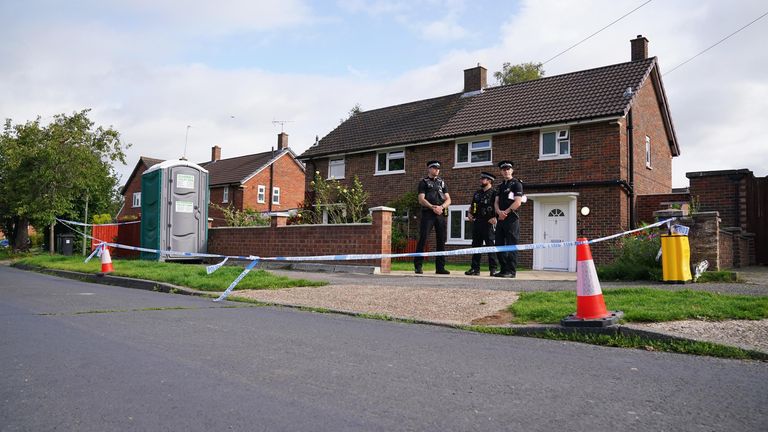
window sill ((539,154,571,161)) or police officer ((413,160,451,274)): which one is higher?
window sill ((539,154,571,161))

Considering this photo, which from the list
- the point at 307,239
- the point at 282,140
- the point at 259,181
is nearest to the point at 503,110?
the point at 307,239

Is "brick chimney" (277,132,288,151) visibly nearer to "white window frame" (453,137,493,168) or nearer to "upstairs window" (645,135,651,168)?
"white window frame" (453,137,493,168)

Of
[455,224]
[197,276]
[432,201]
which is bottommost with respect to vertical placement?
[197,276]

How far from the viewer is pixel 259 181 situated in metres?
38.7

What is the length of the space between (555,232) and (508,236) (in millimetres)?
7451

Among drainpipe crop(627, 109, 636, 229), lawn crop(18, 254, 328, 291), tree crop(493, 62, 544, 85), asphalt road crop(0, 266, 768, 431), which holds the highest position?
tree crop(493, 62, 544, 85)

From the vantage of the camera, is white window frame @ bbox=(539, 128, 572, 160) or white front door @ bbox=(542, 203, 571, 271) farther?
white window frame @ bbox=(539, 128, 572, 160)

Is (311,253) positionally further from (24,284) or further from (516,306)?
(516,306)

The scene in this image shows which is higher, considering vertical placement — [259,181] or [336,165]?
[259,181]

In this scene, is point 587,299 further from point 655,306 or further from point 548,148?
point 548,148

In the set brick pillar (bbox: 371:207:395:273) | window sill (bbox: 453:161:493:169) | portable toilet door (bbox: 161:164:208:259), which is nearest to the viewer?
brick pillar (bbox: 371:207:395:273)

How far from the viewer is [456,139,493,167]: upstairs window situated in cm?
1952

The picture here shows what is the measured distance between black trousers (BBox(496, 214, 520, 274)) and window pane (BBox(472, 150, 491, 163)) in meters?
8.62

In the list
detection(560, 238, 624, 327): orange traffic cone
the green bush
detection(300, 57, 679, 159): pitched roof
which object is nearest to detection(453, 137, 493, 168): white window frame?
detection(300, 57, 679, 159): pitched roof
